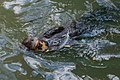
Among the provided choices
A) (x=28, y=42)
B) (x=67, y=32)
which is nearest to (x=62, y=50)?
(x=67, y=32)

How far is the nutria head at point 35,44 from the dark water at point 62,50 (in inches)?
3.7

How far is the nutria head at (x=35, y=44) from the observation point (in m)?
5.30

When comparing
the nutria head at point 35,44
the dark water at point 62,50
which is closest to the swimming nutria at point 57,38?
the nutria head at point 35,44

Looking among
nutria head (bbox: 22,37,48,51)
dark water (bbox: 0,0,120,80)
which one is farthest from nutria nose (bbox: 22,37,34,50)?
dark water (bbox: 0,0,120,80)

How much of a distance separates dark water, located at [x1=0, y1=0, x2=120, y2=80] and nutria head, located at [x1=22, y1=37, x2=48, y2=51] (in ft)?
0.31

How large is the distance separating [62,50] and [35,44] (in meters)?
0.45

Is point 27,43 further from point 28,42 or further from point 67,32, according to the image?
point 67,32

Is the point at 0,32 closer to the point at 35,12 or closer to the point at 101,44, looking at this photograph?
the point at 35,12

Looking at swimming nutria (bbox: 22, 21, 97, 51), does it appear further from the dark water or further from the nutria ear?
the dark water

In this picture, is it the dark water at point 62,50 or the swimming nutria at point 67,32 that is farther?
the swimming nutria at point 67,32

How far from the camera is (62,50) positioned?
5465mm

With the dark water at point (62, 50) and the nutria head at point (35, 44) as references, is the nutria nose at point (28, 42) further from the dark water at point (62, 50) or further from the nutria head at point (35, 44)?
the dark water at point (62, 50)

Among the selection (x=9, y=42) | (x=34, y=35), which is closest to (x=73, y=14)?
(x=34, y=35)

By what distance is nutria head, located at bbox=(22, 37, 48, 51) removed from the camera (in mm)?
5305
